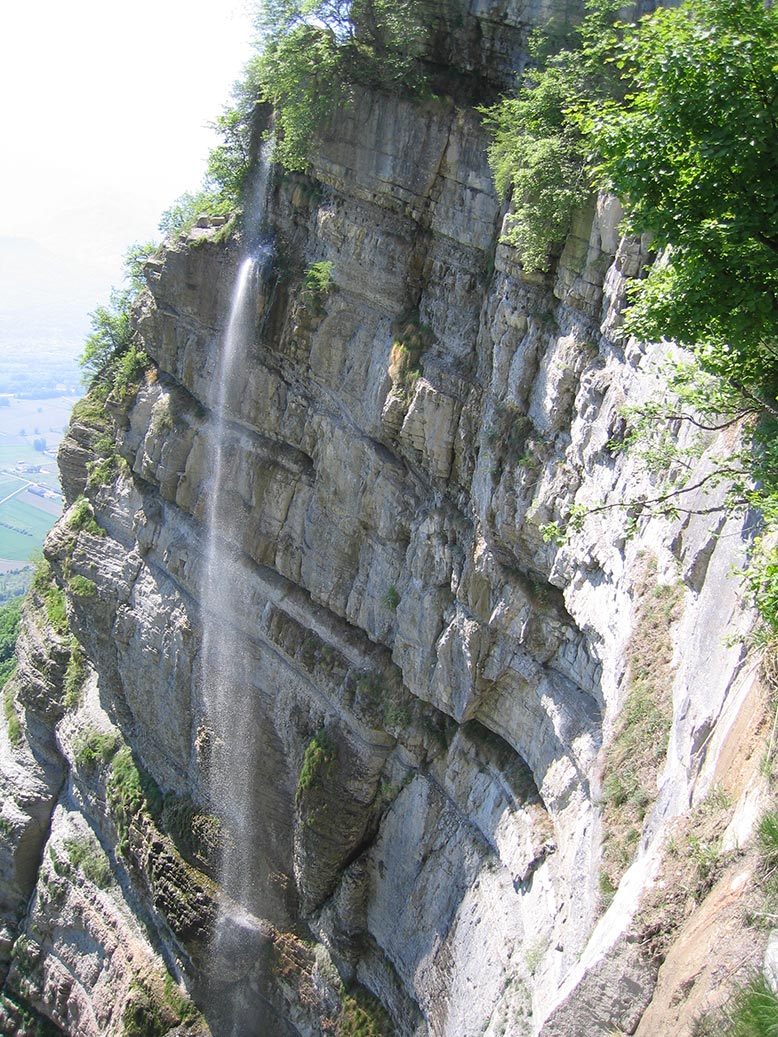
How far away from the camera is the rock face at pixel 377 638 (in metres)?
11.2

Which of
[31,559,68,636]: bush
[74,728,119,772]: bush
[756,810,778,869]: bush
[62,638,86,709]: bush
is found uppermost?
[756,810,778,869]: bush

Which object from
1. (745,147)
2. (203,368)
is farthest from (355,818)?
(745,147)

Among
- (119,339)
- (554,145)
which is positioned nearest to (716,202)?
(554,145)

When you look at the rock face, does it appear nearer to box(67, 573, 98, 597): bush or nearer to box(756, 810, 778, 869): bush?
box(67, 573, 98, 597): bush

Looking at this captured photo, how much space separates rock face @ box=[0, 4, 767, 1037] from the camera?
36.7 ft

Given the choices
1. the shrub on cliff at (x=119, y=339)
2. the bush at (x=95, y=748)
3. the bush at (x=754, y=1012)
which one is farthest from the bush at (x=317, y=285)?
the bush at (x=754, y=1012)

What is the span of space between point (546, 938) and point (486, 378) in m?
8.93

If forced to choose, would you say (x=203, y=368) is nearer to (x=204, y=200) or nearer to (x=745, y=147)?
(x=204, y=200)

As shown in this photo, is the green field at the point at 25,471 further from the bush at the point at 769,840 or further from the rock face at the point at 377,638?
the bush at the point at 769,840

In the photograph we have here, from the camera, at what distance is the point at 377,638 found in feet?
63.1

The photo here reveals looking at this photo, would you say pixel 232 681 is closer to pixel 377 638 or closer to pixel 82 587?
pixel 377 638

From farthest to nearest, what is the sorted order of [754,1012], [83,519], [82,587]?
[83,519] < [82,587] < [754,1012]

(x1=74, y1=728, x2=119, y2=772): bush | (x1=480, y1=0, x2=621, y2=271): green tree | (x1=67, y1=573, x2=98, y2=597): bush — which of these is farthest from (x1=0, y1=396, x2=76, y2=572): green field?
(x1=480, y1=0, x2=621, y2=271): green tree

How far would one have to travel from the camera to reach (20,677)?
30.7m
